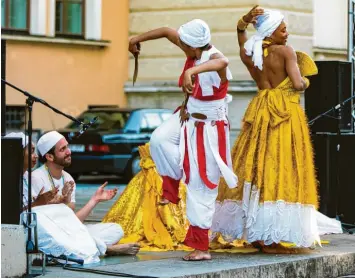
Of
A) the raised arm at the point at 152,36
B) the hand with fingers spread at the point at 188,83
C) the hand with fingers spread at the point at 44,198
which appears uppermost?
the raised arm at the point at 152,36

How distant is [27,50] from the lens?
2355cm

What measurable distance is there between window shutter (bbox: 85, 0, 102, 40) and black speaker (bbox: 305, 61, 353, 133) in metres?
12.3

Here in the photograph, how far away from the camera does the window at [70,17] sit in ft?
80.2

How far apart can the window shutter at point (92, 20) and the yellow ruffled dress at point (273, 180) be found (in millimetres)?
14795

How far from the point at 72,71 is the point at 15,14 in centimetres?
159

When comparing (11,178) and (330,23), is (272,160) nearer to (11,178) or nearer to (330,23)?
(11,178)

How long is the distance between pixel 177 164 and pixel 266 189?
2.73ft

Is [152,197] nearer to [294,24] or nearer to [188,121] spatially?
[188,121]

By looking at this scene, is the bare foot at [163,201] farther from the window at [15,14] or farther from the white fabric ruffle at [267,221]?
the window at [15,14]

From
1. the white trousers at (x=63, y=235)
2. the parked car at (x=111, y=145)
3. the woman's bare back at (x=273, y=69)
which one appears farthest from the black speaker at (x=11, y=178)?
the parked car at (x=111, y=145)

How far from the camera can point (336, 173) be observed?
1229cm

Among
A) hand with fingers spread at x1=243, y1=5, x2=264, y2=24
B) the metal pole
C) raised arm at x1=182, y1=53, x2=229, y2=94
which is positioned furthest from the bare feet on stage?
the metal pole

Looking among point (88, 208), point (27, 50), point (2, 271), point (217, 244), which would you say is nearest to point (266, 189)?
point (217, 244)

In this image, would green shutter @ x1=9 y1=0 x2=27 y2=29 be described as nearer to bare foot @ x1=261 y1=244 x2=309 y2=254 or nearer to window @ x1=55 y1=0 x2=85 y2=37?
window @ x1=55 y1=0 x2=85 y2=37
